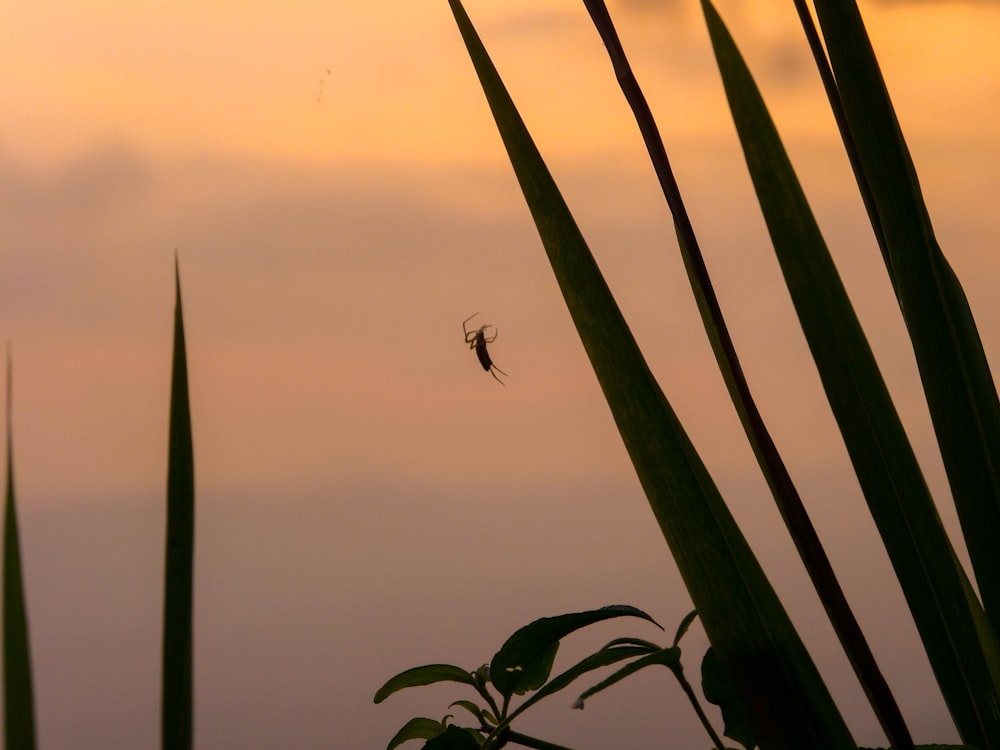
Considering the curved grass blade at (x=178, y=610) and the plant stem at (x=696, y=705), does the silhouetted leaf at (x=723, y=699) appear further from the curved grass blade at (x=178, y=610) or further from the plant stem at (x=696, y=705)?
the curved grass blade at (x=178, y=610)

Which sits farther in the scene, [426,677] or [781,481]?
[426,677]

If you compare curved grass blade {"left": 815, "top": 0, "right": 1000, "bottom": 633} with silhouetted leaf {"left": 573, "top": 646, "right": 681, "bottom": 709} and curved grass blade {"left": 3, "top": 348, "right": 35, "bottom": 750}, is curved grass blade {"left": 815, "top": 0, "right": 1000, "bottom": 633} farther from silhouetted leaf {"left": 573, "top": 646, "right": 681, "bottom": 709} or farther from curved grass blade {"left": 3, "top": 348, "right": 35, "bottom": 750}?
curved grass blade {"left": 3, "top": 348, "right": 35, "bottom": 750}

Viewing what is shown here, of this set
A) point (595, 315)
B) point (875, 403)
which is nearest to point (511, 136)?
point (595, 315)

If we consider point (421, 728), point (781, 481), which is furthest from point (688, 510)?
point (421, 728)

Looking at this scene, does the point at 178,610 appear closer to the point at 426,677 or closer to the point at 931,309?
the point at 426,677

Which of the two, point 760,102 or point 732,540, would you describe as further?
point 760,102

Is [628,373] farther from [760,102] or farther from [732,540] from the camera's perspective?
[760,102]
